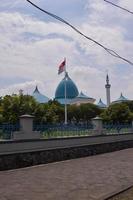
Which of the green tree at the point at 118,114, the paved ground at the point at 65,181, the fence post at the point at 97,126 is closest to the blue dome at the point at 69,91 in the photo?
the green tree at the point at 118,114

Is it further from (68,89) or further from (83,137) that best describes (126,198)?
(68,89)

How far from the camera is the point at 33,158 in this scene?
1492 cm

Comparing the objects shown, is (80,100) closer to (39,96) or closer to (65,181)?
(39,96)

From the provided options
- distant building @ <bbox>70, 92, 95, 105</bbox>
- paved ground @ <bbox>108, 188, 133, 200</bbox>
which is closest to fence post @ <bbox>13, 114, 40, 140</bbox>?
paved ground @ <bbox>108, 188, 133, 200</bbox>

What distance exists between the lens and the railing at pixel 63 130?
55.2ft

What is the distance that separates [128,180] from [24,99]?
24.8 meters

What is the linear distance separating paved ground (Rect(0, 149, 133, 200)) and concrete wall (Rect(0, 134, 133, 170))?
0.51m

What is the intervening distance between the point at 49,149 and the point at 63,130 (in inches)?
88.3

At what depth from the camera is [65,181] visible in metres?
11.0

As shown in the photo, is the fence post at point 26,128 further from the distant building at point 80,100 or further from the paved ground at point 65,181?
the distant building at point 80,100

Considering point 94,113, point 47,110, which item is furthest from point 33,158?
point 94,113

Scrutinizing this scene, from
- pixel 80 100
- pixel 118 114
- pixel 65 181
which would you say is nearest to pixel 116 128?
pixel 65 181

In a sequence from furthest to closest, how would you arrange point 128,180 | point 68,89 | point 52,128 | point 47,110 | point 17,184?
1. point 68,89
2. point 47,110
3. point 52,128
4. point 128,180
5. point 17,184

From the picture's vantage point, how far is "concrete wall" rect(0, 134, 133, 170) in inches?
537
